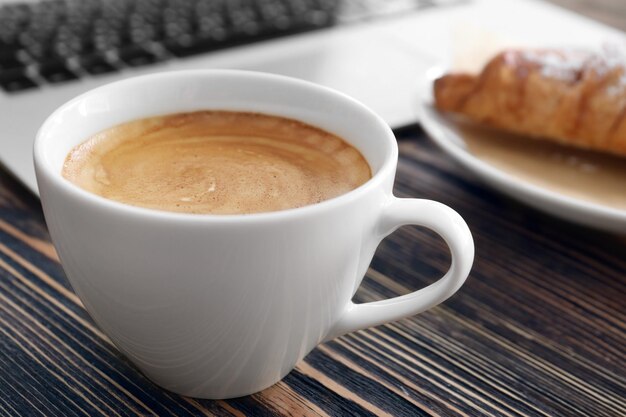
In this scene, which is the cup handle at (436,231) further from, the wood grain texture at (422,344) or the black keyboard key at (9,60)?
the black keyboard key at (9,60)

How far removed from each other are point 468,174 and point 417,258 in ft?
0.54

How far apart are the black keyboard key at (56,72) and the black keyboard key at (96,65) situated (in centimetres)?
2

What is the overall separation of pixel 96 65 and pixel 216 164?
1.56 feet

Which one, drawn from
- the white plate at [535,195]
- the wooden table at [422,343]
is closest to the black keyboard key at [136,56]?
the wooden table at [422,343]

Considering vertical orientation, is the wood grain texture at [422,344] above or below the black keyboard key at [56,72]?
below

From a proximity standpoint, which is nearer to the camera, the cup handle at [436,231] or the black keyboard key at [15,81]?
the cup handle at [436,231]

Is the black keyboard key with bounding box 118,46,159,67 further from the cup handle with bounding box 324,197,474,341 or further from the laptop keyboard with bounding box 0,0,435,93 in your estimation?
the cup handle with bounding box 324,197,474,341

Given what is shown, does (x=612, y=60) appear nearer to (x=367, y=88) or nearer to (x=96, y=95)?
(x=367, y=88)

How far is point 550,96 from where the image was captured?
81cm

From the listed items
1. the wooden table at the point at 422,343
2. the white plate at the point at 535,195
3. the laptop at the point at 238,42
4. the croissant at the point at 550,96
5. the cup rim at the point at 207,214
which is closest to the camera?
the cup rim at the point at 207,214

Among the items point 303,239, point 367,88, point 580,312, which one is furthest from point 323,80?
point 303,239

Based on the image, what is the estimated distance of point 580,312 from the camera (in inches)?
25.5

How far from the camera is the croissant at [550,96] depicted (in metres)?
0.79

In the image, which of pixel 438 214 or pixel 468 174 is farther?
pixel 468 174
